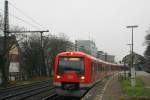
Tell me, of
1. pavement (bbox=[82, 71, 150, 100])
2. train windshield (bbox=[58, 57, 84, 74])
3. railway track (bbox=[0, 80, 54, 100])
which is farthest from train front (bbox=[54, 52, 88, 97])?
railway track (bbox=[0, 80, 54, 100])

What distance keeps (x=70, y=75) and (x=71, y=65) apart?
706 millimetres

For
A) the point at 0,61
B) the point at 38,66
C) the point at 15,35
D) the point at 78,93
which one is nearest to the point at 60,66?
the point at 78,93

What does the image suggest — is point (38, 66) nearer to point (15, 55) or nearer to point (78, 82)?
point (15, 55)

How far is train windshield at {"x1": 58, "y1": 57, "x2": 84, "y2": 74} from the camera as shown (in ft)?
70.3

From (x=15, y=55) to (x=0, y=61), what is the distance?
35425 mm

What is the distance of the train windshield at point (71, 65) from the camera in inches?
844

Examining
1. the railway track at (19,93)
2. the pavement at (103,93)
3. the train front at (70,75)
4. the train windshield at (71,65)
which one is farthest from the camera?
the railway track at (19,93)

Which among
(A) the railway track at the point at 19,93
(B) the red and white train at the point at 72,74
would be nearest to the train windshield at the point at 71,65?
(B) the red and white train at the point at 72,74

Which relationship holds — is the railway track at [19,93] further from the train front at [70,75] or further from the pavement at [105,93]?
the pavement at [105,93]

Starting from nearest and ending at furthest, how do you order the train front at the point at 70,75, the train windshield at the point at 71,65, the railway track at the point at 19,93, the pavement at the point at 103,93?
the pavement at the point at 103,93, the train front at the point at 70,75, the train windshield at the point at 71,65, the railway track at the point at 19,93

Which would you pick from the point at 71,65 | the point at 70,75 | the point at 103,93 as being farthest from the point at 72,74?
the point at 103,93

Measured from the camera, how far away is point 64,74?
69.7ft

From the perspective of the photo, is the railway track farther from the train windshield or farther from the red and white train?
the train windshield

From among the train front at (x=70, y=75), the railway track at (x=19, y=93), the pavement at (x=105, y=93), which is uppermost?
the train front at (x=70, y=75)
